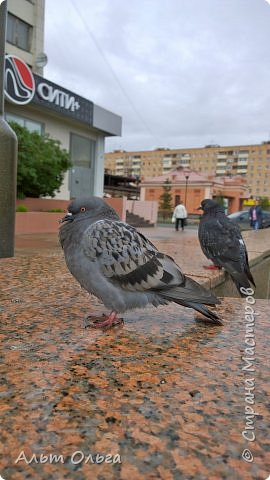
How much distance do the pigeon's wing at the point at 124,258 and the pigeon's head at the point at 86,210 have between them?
4.9 inches

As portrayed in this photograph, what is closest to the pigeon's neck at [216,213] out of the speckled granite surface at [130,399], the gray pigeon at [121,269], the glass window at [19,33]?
the speckled granite surface at [130,399]

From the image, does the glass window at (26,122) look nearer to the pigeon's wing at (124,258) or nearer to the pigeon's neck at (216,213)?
the pigeon's neck at (216,213)

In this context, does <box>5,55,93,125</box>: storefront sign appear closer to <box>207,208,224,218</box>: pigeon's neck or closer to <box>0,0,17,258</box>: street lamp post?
<box>0,0,17,258</box>: street lamp post

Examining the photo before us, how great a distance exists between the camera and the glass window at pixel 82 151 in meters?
17.8

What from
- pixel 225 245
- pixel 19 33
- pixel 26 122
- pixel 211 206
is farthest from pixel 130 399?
pixel 19 33

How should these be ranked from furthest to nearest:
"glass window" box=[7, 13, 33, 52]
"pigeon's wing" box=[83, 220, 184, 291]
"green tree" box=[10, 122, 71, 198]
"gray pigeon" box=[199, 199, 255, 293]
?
"glass window" box=[7, 13, 33, 52], "green tree" box=[10, 122, 71, 198], "gray pigeon" box=[199, 199, 255, 293], "pigeon's wing" box=[83, 220, 184, 291]

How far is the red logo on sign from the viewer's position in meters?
12.1

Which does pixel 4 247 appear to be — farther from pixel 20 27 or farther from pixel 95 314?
pixel 20 27

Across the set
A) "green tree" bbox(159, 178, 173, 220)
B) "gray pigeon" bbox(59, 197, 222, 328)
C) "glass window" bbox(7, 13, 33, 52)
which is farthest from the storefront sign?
"green tree" bbox(159, 178, 173, 220)

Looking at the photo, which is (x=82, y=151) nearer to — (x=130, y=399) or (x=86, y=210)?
(x=86, y=210)

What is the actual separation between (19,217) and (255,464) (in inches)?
361

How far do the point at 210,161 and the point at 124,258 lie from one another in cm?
9477

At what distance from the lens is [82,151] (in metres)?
18.3

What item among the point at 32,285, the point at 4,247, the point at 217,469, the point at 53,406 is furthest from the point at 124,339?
the point at 4,247
